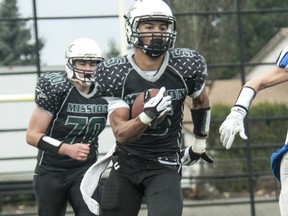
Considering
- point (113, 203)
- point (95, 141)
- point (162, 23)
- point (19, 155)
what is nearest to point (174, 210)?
point (113, 203)

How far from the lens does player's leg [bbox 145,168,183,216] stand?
455 centimetres

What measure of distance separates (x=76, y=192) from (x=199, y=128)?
126 centimetres

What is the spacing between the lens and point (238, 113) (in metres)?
4.65

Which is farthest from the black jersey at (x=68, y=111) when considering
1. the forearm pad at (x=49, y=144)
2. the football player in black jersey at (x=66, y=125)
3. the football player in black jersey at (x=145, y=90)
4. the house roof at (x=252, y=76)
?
the house roof at (x=252, y=76)

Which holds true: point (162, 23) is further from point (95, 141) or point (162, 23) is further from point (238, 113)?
point (95, 141)

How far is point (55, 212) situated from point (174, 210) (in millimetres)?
1814

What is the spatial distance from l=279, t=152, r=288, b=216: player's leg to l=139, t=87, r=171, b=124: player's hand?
3.03 feet

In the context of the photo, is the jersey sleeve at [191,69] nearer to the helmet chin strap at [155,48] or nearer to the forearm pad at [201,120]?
the helmet chin strap at [155,48]

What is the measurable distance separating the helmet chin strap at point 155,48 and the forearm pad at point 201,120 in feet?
1.96

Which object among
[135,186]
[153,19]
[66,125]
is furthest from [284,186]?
[66,125]

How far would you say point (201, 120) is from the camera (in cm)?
522

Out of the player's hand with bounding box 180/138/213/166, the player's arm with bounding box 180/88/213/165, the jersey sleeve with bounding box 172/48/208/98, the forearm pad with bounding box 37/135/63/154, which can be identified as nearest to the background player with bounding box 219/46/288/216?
the jersey sleeve with bounding box 172/48/208/98

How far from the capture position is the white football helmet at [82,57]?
6004 mm

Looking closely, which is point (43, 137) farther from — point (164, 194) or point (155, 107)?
point (155, 107)
